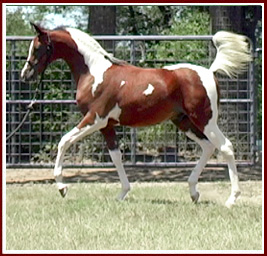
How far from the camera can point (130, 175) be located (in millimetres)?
12266

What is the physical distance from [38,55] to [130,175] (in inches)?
163

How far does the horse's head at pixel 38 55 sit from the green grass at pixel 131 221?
5.37ft

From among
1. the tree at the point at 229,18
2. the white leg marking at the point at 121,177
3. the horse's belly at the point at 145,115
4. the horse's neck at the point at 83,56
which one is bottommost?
the white leg marking at the point at 121,177

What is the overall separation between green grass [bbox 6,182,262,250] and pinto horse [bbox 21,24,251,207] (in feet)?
1.43

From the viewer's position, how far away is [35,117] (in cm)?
1223

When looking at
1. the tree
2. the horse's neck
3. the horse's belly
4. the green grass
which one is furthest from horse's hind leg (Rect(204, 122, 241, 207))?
the tree

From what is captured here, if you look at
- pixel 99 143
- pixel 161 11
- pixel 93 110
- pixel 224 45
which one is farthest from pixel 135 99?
pixel 161 11

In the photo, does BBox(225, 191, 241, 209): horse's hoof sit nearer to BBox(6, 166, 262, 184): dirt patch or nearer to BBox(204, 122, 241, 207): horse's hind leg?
BBox(204, 122, 241, 207): horse's hind leg

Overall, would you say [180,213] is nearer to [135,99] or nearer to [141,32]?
[135,99]

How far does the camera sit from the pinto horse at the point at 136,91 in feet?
27.2

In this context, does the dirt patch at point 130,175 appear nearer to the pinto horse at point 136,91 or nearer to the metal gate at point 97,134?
the metal gate at point 97,134

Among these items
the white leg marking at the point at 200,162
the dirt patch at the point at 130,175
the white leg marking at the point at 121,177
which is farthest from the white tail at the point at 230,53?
the dirt patch at the point at 130,175

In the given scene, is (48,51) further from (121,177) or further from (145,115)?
(121,177)

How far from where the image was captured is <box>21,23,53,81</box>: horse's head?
8.66 meters
